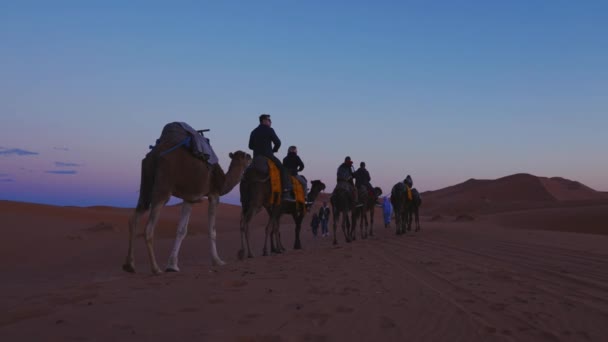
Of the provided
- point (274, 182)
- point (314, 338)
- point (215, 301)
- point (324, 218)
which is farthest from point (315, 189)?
point (314, 338)

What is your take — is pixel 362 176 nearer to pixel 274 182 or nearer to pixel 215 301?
pixel 274 182

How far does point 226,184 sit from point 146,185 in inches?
88.8

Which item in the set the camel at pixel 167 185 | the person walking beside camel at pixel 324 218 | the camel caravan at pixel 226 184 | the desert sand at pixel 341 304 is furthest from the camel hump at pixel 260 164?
the person walking beside camel at pixel 324 218

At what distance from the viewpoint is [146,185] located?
8.88 metres

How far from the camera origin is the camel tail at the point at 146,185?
8.80 m

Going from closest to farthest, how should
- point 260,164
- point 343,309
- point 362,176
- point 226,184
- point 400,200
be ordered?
point 343,309 → point 226,184 → point 260,164 → point 362,176 → point 400,200

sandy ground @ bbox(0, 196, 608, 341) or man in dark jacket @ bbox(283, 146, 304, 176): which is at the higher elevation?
man in dark jacket @ bbox(283, 146, 304, 176)

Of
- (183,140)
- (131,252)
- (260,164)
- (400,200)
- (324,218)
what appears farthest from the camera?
(324,218)

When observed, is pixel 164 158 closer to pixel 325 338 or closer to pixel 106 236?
pixel 325 338

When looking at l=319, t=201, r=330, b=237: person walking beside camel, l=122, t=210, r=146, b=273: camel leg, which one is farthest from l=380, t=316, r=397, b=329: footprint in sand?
l=319, t=201, r=330, b=237: person walking beside camel

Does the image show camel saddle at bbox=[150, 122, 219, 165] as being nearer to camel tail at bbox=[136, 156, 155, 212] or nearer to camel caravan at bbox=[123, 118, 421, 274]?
camel caravan at bbox=[123, 118, 421, 274]

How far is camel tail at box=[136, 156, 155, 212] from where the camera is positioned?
8.80 m

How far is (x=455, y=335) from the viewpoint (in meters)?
4.16

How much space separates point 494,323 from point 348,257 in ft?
19.7
